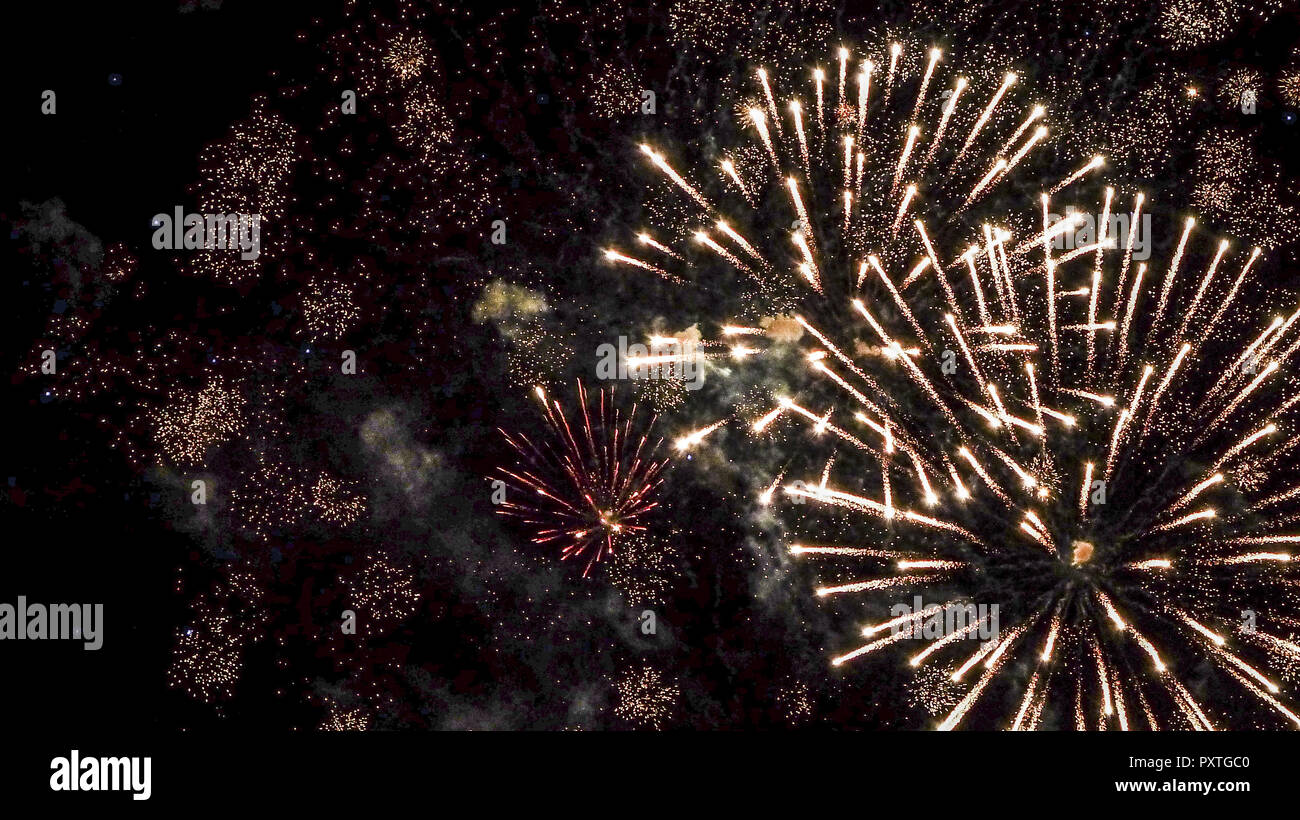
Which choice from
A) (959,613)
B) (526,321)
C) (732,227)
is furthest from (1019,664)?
(526,321)

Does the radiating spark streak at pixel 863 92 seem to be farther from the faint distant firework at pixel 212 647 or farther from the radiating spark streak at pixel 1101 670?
the faint distant firework at pixel 212 647

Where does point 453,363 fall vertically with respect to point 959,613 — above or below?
above

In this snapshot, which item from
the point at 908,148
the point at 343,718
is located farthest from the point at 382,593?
the point at 908,148

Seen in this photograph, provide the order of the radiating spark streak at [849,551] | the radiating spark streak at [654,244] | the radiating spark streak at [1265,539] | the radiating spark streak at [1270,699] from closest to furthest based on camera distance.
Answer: the radiating spark streak at [1270,699] → the radiating spark streak at [1265,539] → the radiating spark streak at [849,551] → the radiating spark streak at [654,244]

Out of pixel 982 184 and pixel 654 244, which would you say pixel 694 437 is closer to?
pixel 654 244

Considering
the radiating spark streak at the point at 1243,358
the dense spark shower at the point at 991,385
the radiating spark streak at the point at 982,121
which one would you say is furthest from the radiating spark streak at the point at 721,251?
the radiating spark streak at the point at 1243,358

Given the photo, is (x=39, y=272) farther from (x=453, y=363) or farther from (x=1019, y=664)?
(x=1019, y=664)
